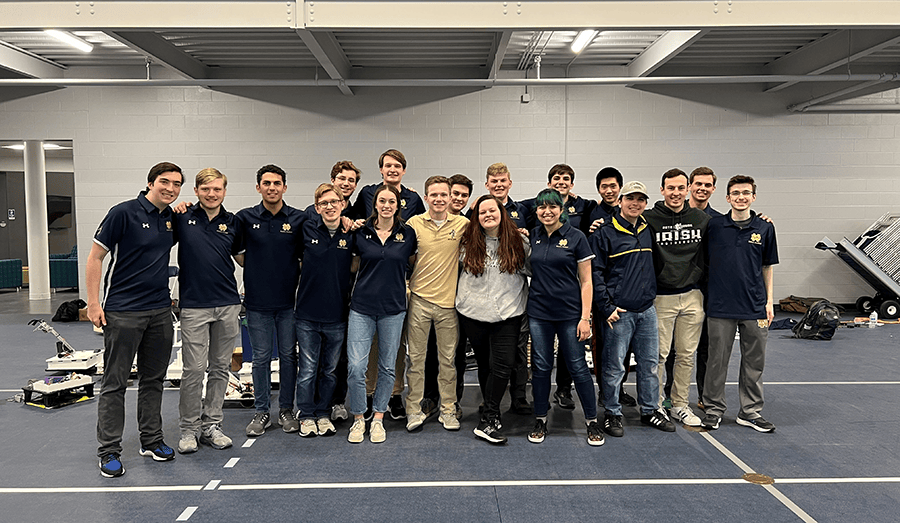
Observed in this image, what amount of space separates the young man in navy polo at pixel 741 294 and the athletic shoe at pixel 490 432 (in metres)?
1.39

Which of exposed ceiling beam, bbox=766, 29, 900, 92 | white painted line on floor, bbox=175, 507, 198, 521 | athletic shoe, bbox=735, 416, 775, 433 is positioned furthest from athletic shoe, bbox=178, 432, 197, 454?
exposed ceiling beam, bbox=766, 29, 900, 92

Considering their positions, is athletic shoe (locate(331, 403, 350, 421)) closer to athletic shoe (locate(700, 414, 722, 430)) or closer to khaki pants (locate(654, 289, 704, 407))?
khaki pants (locate(654, 289, 704, 407))

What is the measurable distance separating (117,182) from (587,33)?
23.1 feet

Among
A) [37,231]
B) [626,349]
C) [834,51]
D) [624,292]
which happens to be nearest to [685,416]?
[626,349]

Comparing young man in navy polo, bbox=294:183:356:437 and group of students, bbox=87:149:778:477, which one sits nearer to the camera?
group of students, bbox=87:149:778:477

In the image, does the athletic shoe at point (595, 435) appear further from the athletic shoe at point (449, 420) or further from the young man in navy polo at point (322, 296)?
the young man in navy polo at point (322, 296)

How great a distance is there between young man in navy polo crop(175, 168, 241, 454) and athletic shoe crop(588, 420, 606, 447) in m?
2.22

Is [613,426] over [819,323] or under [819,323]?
under

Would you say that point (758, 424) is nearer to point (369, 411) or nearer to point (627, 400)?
point (627, 400)

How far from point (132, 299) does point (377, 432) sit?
5.32 feet

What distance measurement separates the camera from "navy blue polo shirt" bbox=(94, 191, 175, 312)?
3211mm

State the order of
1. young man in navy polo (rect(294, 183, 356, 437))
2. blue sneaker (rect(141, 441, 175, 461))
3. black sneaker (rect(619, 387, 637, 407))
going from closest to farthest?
blue sneaker (rect(141, 441, 175, 461)) → young man in navy polo (rect(294, 183, 356, 437)) → black sneaker (rect(619, 387, 637, 407))

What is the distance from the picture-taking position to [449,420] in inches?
160

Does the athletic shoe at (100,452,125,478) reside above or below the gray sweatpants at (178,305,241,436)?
below
